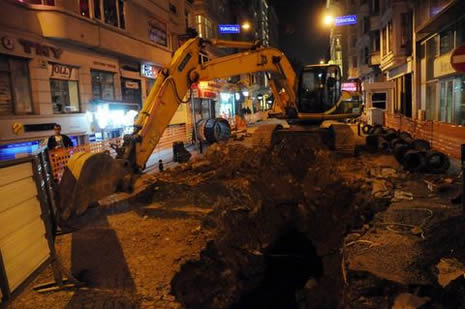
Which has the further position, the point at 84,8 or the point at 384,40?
the point at 384,40

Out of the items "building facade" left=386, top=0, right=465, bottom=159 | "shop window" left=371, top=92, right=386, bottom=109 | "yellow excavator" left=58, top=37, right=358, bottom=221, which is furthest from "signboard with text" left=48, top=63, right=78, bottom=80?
"shop window" left=371, top=92, right=386, bottom=109

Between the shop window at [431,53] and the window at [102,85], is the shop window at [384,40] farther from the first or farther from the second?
the window at [102,85]

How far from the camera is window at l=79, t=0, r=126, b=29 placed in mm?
15109

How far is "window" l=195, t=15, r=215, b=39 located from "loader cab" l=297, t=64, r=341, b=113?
19.3 metres

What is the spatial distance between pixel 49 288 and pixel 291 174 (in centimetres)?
750

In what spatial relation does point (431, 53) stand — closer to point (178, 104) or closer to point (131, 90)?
point (131, 90)

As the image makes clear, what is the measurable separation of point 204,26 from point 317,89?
69.1 feet

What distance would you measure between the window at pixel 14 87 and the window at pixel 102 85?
3436mm

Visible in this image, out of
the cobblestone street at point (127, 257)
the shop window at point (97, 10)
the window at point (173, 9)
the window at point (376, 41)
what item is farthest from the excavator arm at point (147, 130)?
the window at point (376, 41)

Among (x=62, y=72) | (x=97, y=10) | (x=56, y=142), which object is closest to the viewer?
(x=56, y=142)

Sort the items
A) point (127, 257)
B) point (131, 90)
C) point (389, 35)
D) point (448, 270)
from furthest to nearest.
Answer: point (389, 35)
point (131, 90)
point (127, 257)
point (448, 270)

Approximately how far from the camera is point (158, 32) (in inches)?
870

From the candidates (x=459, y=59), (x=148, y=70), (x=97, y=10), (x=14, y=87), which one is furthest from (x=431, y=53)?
(x=14, y=87)

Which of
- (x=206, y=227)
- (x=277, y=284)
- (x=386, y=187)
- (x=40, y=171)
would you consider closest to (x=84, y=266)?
(x=40, y=171)
